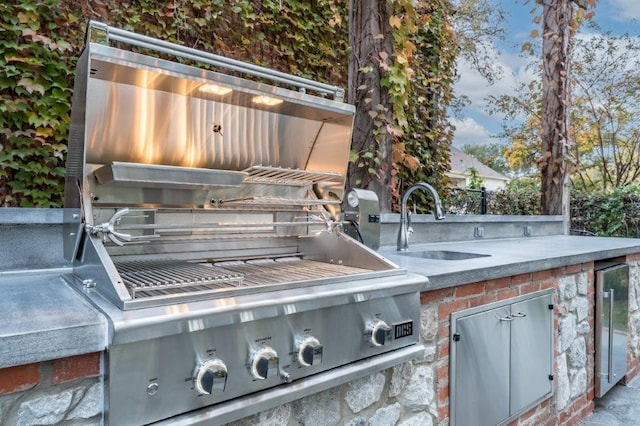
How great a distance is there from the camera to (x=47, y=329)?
91cm

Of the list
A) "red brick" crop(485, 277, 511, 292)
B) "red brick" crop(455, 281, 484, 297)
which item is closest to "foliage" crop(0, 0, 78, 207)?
"red brick" crop(455, 281, 484, 297)

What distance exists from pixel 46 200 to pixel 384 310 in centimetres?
253

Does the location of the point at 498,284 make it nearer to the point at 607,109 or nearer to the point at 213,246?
the point at 213,246

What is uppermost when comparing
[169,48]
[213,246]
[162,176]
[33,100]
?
[33,100]

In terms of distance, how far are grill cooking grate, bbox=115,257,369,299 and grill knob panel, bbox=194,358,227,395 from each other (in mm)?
222

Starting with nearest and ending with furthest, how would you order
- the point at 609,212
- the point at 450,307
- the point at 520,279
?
the point at 450,307 → the point at 520,279 → the point at 609,212

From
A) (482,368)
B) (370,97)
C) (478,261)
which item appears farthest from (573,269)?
(370,97)

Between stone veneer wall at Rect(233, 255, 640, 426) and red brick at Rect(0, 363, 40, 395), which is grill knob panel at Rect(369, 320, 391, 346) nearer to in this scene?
stone veneer wall at Rect(233, 255, 640, 426)

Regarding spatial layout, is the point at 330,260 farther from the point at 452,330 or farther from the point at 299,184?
the point at 452,330

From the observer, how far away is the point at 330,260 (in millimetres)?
1992

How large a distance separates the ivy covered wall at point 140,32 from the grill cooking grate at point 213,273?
141cm

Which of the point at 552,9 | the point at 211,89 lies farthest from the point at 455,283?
the point at 552,9

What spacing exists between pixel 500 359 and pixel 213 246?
4.69ft

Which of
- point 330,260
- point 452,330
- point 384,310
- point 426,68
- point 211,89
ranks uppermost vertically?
point 426,68
